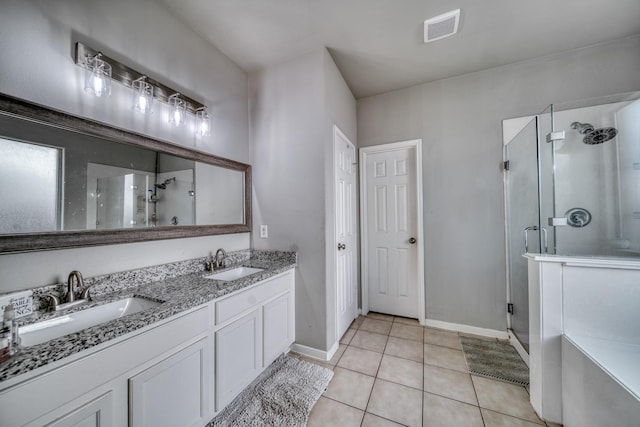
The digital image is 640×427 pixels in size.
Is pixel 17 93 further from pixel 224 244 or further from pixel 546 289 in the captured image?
pixel 546 289

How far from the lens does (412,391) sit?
1648 millimetres

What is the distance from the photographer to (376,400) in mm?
1572

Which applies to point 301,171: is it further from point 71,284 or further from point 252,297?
point 71,284

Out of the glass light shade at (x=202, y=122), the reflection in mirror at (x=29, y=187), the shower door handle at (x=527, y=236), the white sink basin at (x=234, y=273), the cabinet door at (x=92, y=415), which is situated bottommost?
the cabinet door at (x=92, y=415)

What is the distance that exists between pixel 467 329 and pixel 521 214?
4.30 ft

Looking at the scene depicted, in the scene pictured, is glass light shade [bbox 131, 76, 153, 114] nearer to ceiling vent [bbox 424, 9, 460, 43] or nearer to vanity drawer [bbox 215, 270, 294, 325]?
vanity drawer [bbox 215, 270, 294, 325]

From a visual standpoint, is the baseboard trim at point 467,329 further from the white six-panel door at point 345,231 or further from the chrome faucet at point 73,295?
the chrome faucet at point 73,295

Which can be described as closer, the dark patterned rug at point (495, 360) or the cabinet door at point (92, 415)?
the cabinet door at point (92, 415)

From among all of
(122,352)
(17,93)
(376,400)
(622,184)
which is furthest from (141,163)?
(622,184)

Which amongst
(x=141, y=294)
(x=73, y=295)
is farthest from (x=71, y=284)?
(x=141, y=294)

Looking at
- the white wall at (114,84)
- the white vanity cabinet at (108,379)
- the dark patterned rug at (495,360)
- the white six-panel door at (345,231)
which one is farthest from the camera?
the white six-panel door at (345,231)

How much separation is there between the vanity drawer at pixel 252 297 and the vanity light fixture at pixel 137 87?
4.31 feet

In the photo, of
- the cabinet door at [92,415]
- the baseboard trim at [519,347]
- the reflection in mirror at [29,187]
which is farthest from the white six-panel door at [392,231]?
the reflection in mirror at [29,187]

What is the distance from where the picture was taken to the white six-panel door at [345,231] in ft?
7.46
